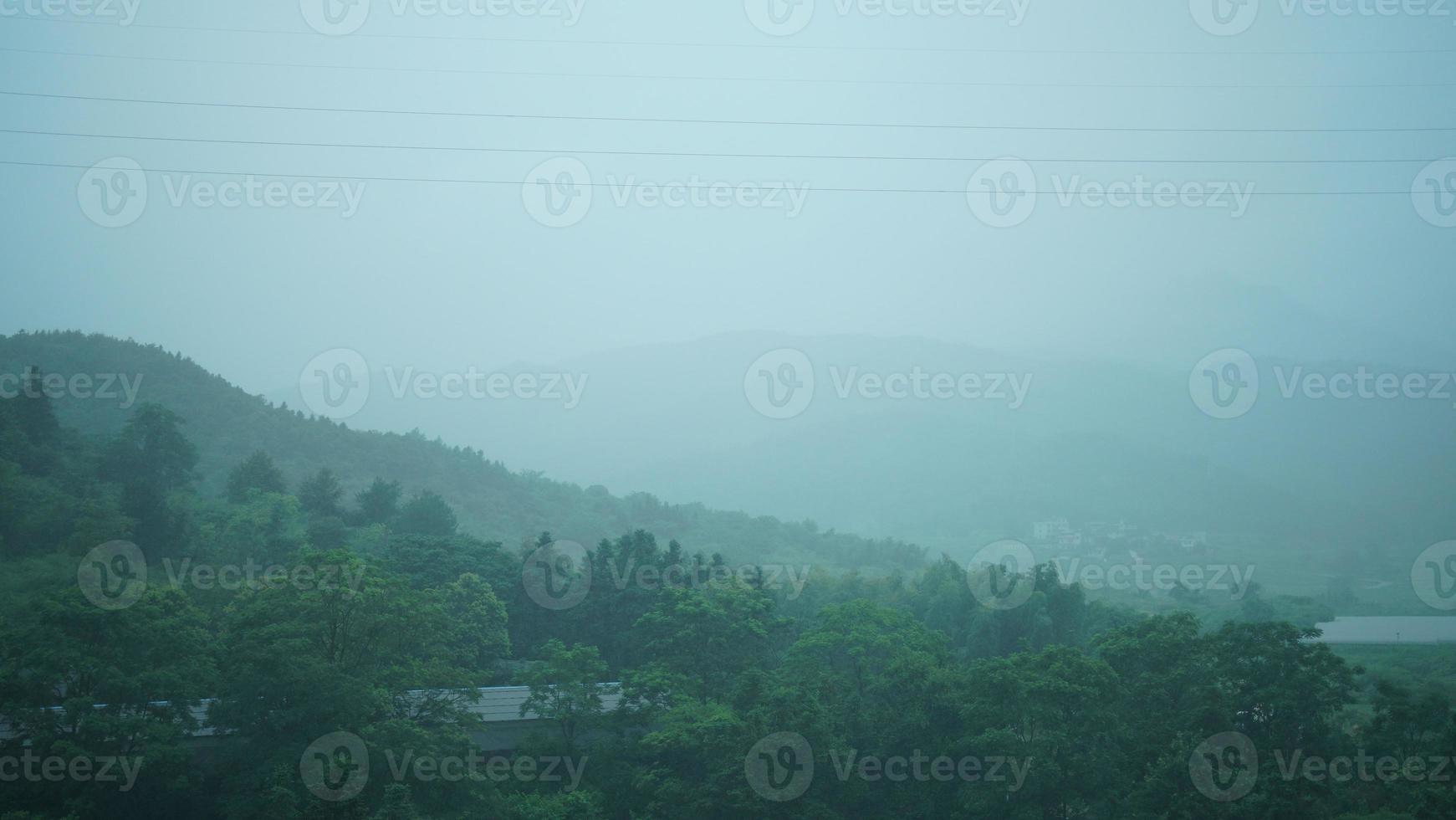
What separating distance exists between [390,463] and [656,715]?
43250mm

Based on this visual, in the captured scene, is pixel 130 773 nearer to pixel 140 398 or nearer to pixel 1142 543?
pixel 140 398

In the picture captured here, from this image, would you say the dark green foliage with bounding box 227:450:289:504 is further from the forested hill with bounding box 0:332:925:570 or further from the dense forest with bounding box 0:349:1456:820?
the dense forest with bounding box 0:349:1456:820

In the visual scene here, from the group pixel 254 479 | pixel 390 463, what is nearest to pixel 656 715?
pixel 254 479

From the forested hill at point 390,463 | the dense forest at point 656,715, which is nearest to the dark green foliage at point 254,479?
the forested hill at point 390,463

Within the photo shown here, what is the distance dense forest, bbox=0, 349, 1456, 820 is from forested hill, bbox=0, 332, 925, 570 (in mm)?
29238

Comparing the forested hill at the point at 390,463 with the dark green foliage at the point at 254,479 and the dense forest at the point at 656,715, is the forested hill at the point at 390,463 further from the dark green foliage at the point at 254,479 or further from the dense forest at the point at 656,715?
the dense forest at the point at 656,715

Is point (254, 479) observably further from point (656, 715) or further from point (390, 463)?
point (656, 715)

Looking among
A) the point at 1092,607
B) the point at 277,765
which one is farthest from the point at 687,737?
the point at 1092,607

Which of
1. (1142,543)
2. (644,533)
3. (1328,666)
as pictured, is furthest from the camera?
(1142,543)

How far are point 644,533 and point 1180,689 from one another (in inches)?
685

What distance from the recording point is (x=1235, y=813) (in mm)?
15461

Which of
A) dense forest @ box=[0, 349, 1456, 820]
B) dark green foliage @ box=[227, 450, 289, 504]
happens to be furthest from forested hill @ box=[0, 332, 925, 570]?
dense forest @ box=[0, 349, 1456, 820]

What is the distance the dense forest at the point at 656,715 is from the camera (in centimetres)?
1569

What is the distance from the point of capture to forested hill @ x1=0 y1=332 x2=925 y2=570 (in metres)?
53.2
